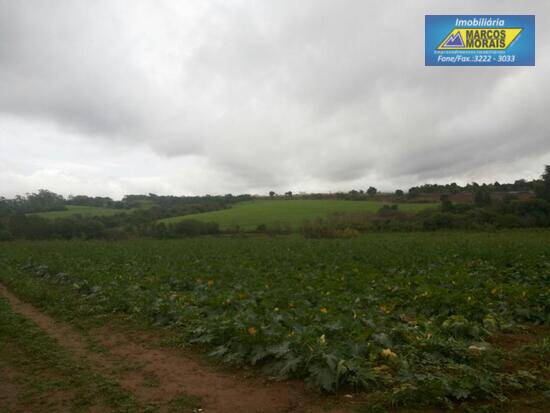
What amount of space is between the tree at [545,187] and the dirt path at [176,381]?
60309mm

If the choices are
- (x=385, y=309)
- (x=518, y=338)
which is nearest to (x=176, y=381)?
(x=385, y=309)

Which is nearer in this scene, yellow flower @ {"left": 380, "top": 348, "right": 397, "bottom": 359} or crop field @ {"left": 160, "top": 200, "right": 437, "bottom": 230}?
yellow flower @ {"left": 380, "top": 348, "right": 397, "bottom": 359}

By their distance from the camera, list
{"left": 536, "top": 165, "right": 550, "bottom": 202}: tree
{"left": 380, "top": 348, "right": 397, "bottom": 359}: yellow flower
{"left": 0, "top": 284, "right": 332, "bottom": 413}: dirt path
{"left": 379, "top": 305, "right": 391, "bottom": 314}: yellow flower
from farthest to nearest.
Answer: {"left": 536, "top": 165, "right": 550, "bottom": 202}: tree < {"left": 379, "top": 305, "right": 391, "bottom": 314}: yellow flower < {"left": 380, "top": 348, "right": 397, "bottom": 359}: yellow flower < {"left": 0, "top": 284, "right": 332, "bottom": 413}: dirt path

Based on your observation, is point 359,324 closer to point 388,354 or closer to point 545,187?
point 388,354

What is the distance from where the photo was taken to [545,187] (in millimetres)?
53250

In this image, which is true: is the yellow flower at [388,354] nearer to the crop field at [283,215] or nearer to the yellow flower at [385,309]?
the yellow flower at [385,309]

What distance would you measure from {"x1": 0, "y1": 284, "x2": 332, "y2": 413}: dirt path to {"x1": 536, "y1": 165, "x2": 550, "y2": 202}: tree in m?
60.3

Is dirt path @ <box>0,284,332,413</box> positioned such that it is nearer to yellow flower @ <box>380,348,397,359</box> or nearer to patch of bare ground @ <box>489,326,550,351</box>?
yellow flower @ <box>380,348,397,359</box>

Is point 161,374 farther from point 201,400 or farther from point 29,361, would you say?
point 29,361

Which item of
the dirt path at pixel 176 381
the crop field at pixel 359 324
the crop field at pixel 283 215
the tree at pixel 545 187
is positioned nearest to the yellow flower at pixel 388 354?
the crop field at pixel 359 324

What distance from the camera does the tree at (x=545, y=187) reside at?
5220 cm

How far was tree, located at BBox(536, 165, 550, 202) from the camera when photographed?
52200mm

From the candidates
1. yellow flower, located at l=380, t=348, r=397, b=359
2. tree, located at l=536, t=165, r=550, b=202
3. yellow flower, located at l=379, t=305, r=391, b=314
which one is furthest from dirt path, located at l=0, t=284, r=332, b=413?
tree, located at l=536, t=165, r=550, b=202

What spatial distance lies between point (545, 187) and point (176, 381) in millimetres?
64122
